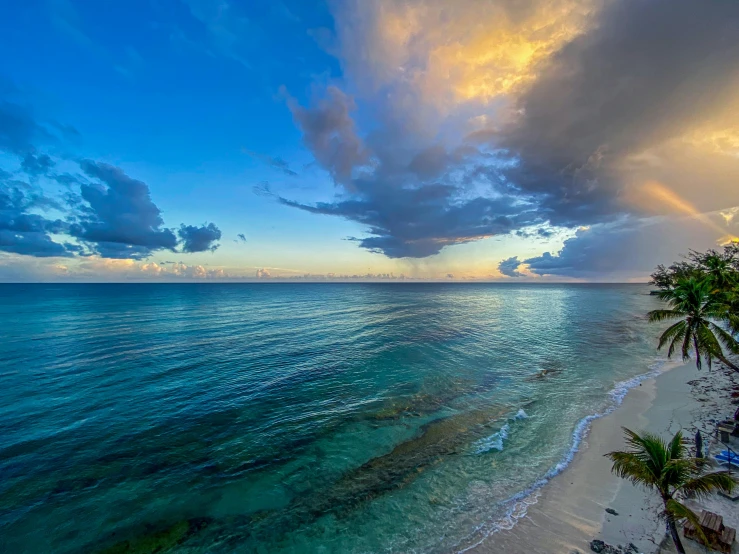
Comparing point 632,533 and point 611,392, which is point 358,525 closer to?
point 632,533

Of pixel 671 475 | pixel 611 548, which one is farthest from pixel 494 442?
pixel 671 475

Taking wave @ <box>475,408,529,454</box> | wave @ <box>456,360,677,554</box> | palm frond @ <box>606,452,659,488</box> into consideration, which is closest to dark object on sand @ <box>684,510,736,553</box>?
palm frond @ <box>606,452,659,488</box>

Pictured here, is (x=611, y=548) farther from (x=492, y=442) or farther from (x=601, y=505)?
(x=492, y=442)

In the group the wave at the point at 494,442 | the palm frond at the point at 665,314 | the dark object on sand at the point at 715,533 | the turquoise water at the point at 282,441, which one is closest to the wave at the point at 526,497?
the turquoise water at the point at 282,441

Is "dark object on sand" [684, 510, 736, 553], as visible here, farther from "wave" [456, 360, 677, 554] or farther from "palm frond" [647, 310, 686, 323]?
"palm frond" [647, 310, 686, 323]

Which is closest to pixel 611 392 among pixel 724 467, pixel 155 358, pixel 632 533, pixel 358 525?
pixel 724 467

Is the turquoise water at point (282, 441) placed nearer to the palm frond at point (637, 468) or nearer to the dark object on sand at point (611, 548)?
the dark object on sand at point (611, 548)
